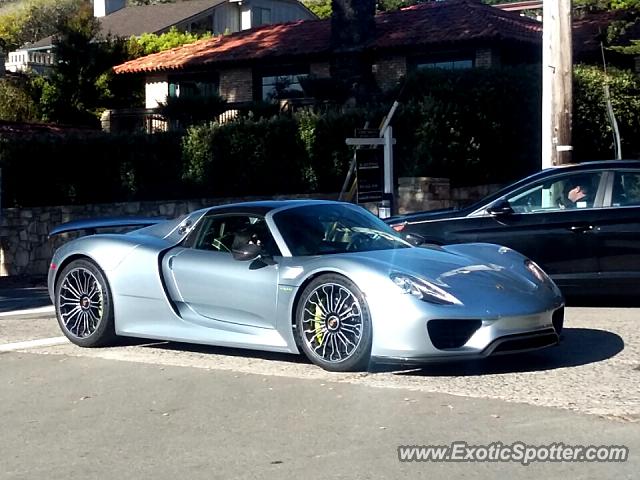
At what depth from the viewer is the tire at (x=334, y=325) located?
714 cm

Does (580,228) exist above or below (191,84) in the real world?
below

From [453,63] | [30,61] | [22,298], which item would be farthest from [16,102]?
[22,298]

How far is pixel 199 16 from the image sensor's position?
5197 centimetres

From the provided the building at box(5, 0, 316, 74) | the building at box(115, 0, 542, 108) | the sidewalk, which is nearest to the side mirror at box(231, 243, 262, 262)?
the sidewalk

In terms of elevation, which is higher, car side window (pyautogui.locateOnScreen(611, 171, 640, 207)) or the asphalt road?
car side window (pyautogui.locateOnScreen(611, 171, 640, 207))

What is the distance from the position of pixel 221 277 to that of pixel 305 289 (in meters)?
0.83

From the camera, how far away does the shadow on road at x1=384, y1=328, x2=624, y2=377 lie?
7391 millimetres

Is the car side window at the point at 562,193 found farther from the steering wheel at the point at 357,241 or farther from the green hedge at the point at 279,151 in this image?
the green hedge at the point at 279,151

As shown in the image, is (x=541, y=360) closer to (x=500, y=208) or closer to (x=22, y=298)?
(x=500, y=208)

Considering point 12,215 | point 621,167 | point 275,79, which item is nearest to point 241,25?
point 275,79

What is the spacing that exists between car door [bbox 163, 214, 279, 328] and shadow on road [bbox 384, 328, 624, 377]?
1.06m

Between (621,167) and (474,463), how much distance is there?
5941mm

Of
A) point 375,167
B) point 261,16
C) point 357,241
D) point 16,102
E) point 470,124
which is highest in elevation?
point 261,16

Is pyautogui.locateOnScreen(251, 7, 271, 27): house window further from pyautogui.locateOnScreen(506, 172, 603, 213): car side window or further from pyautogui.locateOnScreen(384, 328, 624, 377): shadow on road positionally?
pyautogui.locateOnScreen(384, 328, 624, 377): shadow on road
